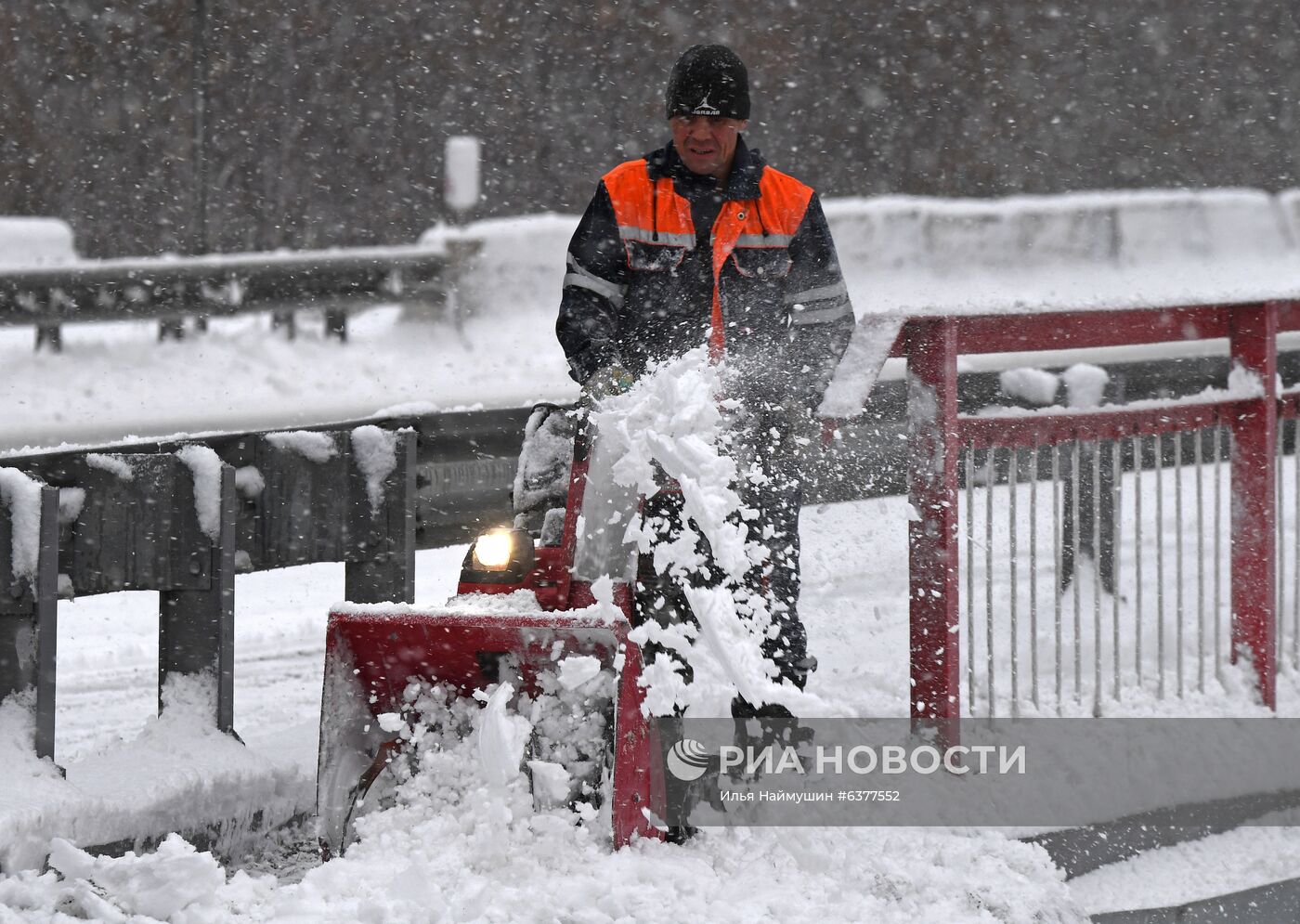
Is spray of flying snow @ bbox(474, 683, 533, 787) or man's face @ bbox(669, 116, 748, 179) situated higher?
man's face @ bbox(669, 116, 748, 179)

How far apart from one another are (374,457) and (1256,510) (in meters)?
2.93

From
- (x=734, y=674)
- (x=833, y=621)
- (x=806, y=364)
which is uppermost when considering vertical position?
(x=806, y=364)

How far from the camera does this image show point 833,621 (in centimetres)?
592

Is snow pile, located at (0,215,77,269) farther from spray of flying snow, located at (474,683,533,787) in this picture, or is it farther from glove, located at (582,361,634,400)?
spray of flying snow, located at (474,683,533,787)

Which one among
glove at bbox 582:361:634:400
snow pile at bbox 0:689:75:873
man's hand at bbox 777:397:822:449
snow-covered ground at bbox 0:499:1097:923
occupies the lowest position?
snow-covered ground at bbox 0:499:1097:923

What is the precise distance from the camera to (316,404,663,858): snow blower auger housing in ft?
10.7

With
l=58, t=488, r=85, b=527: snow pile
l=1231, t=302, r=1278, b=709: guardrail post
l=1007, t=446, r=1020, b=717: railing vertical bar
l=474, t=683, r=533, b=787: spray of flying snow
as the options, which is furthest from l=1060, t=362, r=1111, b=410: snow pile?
l=58, t=488, r=85, b=527: snow pile

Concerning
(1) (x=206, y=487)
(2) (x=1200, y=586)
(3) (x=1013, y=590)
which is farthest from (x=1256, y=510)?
(1) (x=206, y=487)

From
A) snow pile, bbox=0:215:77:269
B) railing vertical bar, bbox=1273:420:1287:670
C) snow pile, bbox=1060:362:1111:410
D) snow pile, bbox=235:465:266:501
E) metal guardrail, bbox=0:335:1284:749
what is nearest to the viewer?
metal guardrail, bbox=0:335:1284:749

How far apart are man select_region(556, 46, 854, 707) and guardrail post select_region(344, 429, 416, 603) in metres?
0.84

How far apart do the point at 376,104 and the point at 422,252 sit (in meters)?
6.24

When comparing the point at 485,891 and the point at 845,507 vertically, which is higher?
the point at 845,507

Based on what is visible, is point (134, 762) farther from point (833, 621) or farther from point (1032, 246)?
point (1032, 246)

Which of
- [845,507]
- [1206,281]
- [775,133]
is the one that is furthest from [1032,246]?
[845,507]
